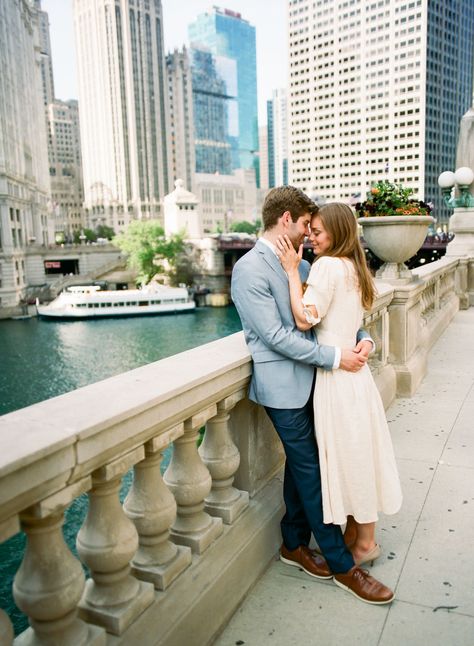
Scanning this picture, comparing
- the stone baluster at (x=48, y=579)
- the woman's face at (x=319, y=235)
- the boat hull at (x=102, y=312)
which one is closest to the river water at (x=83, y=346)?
the boat hull at (x=102, y=312)

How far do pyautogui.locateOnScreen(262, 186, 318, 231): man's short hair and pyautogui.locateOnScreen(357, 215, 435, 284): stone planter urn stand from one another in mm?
3719

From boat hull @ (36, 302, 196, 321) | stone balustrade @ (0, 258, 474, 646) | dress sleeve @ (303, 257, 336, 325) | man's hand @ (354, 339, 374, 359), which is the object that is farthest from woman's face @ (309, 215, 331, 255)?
boat hull @ (36, 302, 196, 321)

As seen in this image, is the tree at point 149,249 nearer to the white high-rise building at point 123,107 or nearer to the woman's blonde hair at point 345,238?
the white high-rise building at point 123,107

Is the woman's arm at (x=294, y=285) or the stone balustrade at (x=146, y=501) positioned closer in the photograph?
the stone balustrade at (x=146, y=501)

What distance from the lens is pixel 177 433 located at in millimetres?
2520

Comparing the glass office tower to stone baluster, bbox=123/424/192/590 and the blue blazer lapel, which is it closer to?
the blue blazer lapel

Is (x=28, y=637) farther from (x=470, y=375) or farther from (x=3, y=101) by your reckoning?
(x=3, y=101)

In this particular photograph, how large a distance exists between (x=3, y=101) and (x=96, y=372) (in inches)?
2077

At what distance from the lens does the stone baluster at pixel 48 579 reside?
185 centimetres

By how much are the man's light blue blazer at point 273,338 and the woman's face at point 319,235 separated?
0.27 m

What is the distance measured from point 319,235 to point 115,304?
62.1m

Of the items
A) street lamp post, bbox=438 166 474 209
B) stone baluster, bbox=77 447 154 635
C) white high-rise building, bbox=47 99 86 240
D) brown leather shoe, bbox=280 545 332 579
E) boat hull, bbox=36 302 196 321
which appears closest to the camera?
stone baluster, bbox=77 447 154 635

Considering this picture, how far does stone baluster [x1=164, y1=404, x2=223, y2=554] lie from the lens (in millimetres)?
2707

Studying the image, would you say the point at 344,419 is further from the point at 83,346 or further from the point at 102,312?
the point at 102,312
